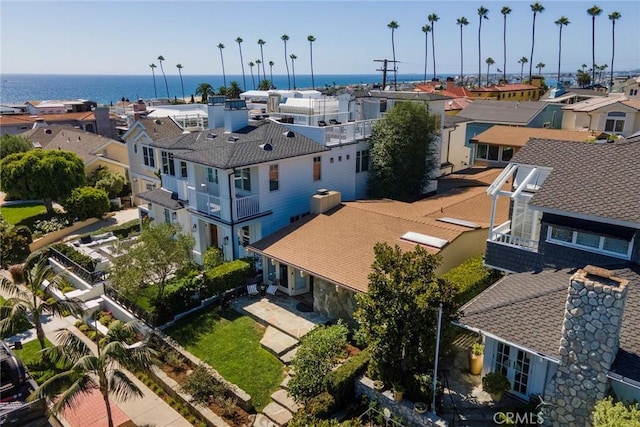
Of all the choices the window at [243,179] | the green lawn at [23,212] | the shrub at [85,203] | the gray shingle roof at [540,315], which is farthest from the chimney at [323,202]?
the green lawn at [23,212]

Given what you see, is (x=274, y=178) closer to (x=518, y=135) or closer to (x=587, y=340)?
(x=587, y=340)

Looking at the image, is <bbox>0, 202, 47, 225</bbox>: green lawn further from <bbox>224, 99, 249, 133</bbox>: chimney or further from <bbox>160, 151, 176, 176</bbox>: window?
<bbox>224, 99, 249, 133</bbox>: chimney

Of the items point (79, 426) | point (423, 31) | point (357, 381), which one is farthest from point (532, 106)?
point (423, 31)

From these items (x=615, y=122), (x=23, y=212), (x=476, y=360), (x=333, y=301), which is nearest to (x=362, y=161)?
(x=333, y=301)

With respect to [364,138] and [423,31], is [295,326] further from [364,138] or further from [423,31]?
[423,31]

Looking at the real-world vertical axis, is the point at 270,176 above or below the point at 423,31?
below
